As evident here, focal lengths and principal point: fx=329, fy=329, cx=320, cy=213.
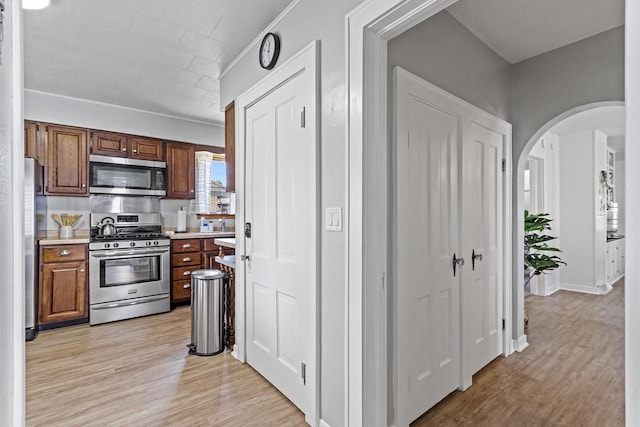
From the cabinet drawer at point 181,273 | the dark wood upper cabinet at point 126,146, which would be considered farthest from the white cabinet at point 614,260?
the dark wood upper cabinet at point 126,146

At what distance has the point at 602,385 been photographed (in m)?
2.27

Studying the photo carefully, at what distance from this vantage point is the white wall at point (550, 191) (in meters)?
4.73

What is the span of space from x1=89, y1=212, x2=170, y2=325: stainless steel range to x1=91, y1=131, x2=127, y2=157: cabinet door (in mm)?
737

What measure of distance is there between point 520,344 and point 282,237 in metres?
2.28

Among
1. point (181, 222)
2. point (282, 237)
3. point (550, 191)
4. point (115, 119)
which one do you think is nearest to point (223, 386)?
point (282, 237)

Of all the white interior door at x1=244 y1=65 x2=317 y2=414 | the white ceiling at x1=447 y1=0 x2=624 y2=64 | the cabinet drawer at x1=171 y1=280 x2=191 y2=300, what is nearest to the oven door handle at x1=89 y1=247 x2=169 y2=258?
the cabinet drawer at x1=171 y1=280 x2=191 y2=300

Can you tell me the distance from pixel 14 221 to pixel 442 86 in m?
2.14

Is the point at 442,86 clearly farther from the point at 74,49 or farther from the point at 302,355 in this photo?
the point at 74,49

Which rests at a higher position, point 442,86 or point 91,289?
point 442,86

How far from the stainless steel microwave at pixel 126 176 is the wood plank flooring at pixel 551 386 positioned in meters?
3.89

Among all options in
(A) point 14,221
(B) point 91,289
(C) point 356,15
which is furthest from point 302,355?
(B) point 91,289

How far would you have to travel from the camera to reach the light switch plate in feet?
5.36

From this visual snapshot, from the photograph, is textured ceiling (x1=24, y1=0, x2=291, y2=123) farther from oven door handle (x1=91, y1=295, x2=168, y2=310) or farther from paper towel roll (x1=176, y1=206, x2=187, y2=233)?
oven door handle (x1=91, y1=295, x2=168, y2=310)
